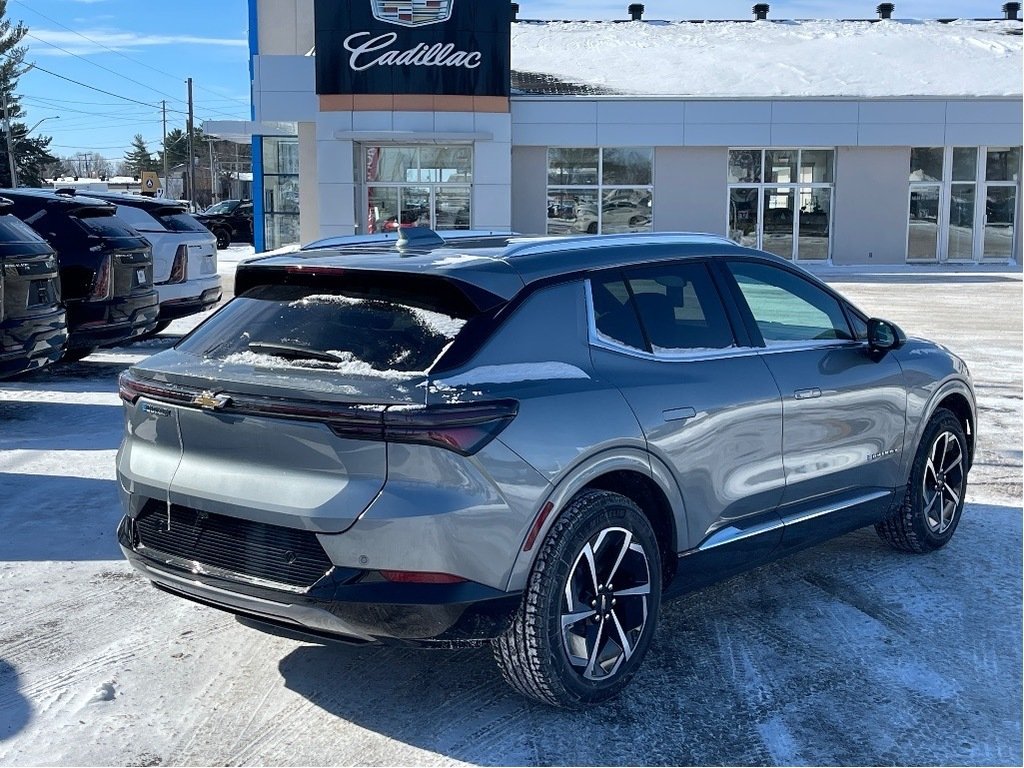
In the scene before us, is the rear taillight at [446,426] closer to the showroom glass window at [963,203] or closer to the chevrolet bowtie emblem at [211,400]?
the chevrolet bowtie emblem at [211,400]

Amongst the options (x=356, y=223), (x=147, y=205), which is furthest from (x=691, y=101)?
(x=147, y=205)

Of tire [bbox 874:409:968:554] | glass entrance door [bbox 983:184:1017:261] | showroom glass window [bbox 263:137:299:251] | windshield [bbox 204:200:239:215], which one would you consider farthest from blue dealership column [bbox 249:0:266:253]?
tire [bbox 874:409:968:554]

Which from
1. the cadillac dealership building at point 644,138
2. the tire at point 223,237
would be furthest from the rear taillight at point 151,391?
the tire at point 223,237

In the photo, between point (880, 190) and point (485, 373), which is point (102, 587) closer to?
point (485, 373)

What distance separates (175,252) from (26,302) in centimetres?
490

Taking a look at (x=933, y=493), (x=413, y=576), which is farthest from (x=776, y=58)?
(x=413, y=576)

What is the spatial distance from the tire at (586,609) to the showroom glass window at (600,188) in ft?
86.1

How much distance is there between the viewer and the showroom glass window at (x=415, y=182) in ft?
94.2

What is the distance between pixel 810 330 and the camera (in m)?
5.40

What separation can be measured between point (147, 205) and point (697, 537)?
1107cm

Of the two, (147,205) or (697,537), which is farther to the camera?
(147,205)

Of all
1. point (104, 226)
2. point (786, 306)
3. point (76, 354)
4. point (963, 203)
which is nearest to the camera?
point (786, 306)

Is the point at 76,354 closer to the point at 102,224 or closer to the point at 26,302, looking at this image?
the point at 102,224

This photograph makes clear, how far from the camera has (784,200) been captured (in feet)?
101
